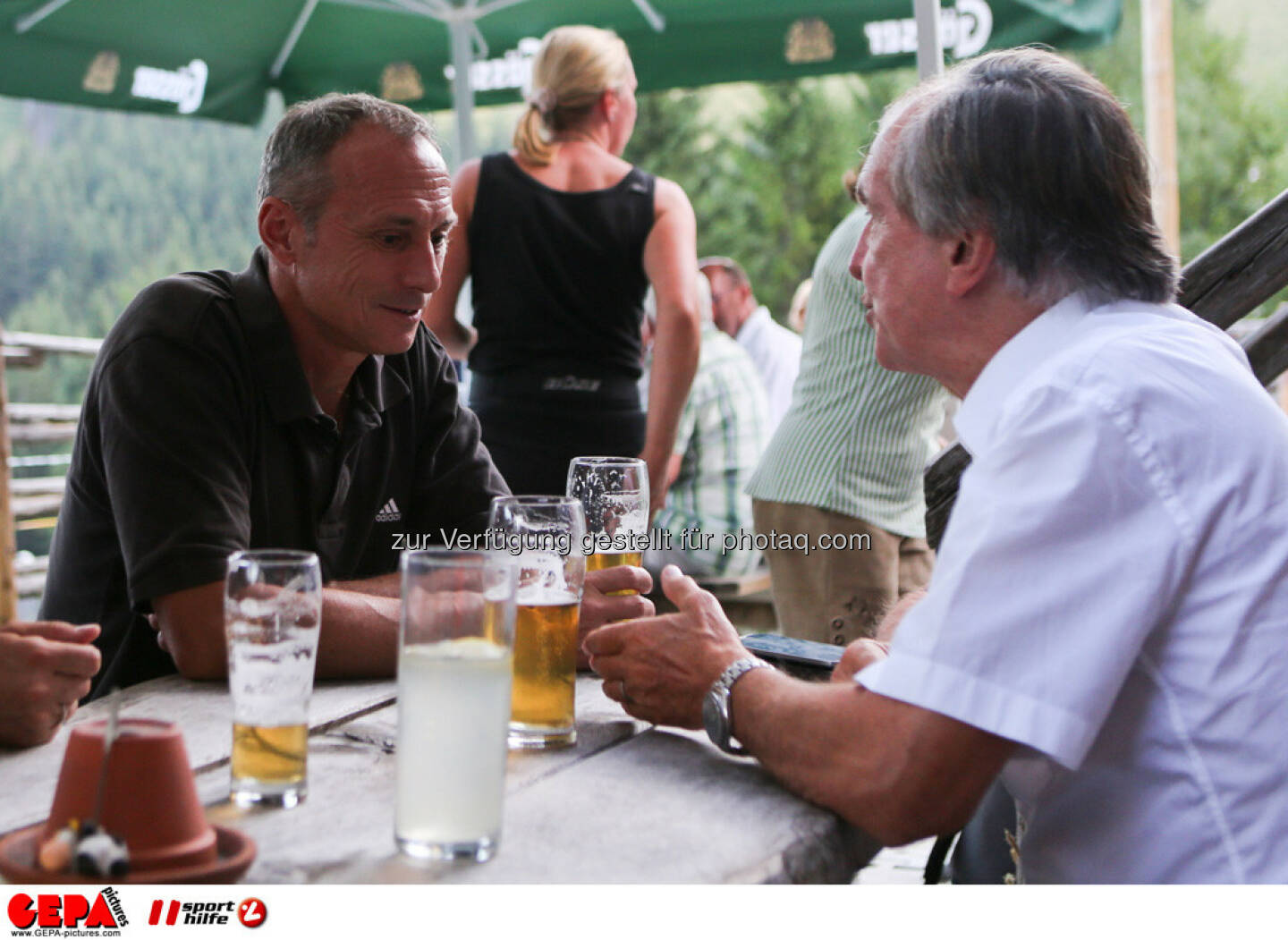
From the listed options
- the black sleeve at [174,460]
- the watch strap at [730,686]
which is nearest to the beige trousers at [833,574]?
the black sleeve at [174,460]

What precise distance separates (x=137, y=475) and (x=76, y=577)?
1.04 ft

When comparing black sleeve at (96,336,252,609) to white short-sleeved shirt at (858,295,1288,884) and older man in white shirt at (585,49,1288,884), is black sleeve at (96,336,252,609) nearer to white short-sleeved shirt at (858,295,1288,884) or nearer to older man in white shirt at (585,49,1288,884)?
older man in white shirt at (585,49,1288,884)

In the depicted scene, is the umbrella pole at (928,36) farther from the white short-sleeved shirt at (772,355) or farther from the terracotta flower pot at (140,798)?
the terracotta flower pot at (140,798)

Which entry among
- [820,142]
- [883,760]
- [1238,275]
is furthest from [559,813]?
[820,142]

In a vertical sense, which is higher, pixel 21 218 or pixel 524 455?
pixel 21 218

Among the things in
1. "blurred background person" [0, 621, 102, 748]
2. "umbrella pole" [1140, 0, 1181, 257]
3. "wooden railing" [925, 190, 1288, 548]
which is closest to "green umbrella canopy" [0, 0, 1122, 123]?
"wooden railing" [925, 190, 1288, 548]

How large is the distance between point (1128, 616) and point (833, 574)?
1917mm

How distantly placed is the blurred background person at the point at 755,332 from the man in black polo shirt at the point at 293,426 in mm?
3644

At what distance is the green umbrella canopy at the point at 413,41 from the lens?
13.2 ft

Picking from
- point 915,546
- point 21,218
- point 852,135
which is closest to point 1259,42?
point 852,135

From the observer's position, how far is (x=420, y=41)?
15.5ft
